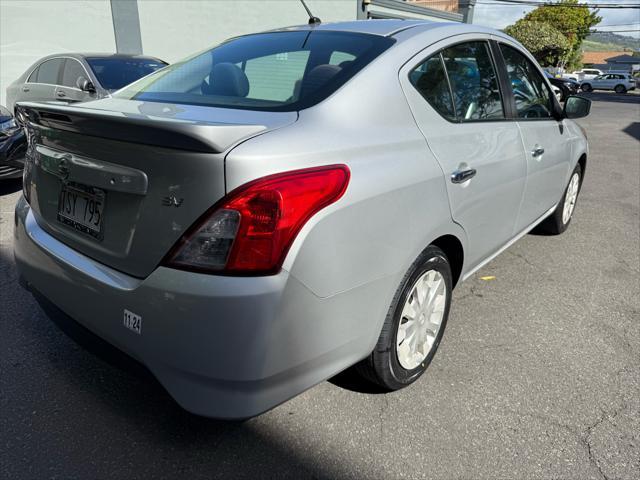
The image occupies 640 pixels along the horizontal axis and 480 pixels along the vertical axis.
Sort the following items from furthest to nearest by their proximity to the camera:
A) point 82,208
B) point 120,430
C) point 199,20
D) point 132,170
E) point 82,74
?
point 199,20 < point 82,74 < point 120,430 < point 82,208 < point 132,170

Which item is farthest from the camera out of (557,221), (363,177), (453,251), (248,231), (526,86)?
(557,221)

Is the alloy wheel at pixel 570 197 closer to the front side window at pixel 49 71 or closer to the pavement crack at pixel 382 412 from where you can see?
the pavement crack at pixel 382 412

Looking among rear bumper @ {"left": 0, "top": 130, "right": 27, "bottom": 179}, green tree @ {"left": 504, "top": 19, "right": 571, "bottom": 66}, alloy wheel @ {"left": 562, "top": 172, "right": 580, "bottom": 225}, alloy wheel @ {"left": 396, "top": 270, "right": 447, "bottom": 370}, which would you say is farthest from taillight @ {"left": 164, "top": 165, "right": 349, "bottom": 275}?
green tree @ {"left": 504, "top": 19, "right": 571, "bottom": 66}

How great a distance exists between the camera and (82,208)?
1859mm

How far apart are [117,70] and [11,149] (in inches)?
78.4

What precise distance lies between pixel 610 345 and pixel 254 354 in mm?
2272

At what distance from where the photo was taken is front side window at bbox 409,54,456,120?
2.17m

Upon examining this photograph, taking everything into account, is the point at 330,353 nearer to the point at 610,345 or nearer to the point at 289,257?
the point at 289,257

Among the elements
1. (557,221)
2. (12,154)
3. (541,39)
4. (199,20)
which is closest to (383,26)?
(557,221)

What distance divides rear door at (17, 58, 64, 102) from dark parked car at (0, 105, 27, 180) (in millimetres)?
1713

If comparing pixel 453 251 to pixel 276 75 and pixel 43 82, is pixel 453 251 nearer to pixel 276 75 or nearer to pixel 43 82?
pixel 276 75

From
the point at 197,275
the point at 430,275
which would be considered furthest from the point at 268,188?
the point at 430,275

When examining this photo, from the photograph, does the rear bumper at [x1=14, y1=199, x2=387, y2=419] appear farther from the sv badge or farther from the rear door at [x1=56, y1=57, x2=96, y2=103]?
the rear door at [x1=56, y1=57, x2=96, y2=103]

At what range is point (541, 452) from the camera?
1.99 m
